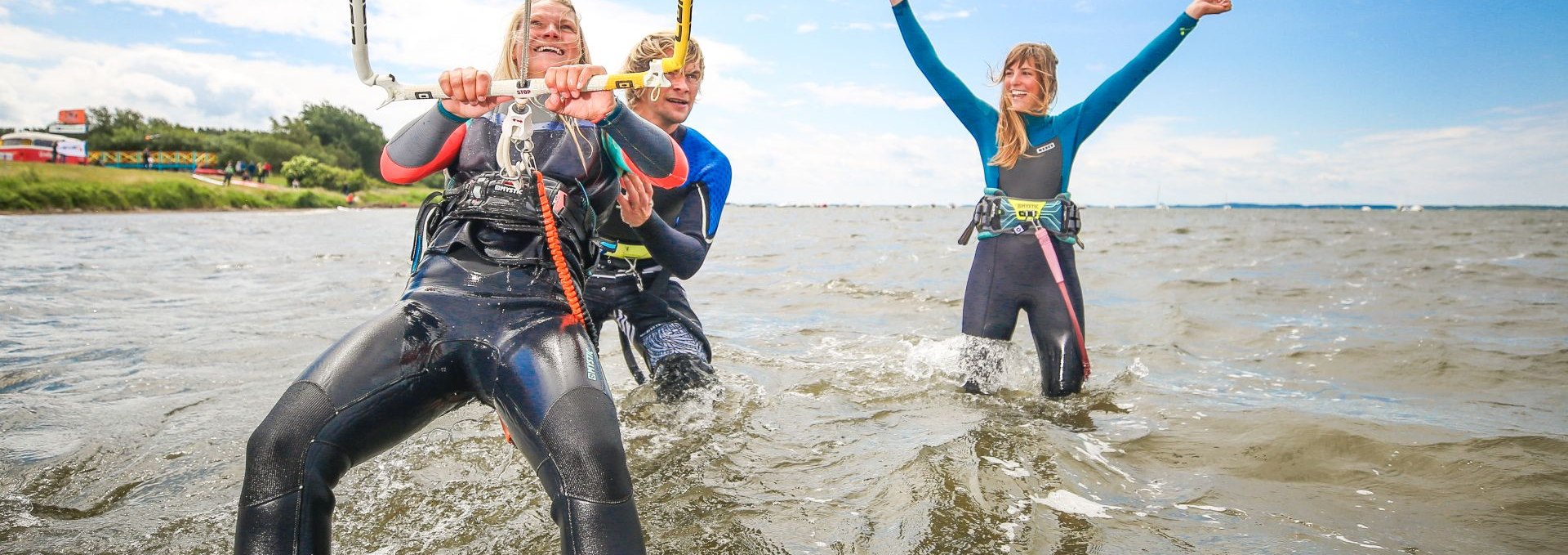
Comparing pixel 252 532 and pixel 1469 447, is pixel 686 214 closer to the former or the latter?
pixel 252 532

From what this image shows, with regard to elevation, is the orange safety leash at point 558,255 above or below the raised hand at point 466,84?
below

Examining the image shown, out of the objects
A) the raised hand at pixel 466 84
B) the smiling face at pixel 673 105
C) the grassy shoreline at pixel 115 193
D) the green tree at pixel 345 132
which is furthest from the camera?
the green tree at pixel 345 132

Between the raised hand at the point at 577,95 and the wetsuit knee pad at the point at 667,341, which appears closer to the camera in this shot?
the raised hand at the point at 577,95

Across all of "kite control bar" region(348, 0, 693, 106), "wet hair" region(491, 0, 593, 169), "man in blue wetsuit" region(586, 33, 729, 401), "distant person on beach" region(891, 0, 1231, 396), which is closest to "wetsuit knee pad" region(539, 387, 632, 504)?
"kite control bar" region(348, 0, 693, 106)

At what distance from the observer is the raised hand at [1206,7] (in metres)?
4.89

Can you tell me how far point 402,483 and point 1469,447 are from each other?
5735mm

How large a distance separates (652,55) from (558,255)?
209cm

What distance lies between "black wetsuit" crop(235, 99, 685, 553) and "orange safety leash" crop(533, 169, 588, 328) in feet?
0.11

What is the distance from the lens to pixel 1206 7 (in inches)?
195

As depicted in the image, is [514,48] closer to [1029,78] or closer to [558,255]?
[558,255]

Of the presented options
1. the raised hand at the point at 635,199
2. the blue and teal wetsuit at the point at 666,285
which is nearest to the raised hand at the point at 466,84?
the raised hand at the point at 635,199

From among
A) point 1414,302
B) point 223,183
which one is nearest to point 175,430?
point 1414,302

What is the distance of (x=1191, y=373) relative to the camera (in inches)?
283

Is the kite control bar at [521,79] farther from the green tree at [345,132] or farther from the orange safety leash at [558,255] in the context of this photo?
the green tree at [345,132]
